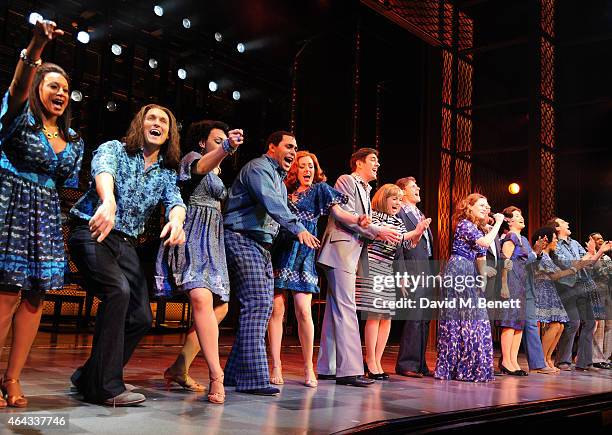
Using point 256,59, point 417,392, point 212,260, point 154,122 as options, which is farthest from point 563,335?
point 256,59

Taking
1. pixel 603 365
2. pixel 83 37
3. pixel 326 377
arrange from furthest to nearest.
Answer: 1. pixel 83 37
2. pixel 603 365
3. pixel 326 377

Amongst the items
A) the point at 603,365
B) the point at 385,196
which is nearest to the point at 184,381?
the point at 385,196

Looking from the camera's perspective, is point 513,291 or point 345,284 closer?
point 345,284

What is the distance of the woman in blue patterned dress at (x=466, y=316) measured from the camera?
4.64 metres

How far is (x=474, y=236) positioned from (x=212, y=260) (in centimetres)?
240

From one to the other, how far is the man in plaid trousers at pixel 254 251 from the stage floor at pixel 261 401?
0.18 meters

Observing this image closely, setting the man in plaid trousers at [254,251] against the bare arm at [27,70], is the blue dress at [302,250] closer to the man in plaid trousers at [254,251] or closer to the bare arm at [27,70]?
the man in plaid trousers at [254,251]

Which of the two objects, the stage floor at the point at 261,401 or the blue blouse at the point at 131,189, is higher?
the blue blouse at the point at 131,189

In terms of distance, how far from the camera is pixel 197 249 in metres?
3.05

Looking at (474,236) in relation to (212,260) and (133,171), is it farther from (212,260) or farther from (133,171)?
(133,171)

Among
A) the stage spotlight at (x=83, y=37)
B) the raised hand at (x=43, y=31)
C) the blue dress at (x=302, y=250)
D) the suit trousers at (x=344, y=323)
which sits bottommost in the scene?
the suit trousers at (x=344, y=323)

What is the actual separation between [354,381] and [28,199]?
2.30m

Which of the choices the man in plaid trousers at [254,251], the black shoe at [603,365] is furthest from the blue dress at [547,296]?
the man in plaid trousers at [254,251]

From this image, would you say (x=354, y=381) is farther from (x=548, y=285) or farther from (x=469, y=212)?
(x=548, y=285)
